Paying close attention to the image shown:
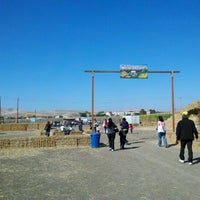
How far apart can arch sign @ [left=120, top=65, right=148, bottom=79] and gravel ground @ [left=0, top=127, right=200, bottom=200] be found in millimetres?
11960

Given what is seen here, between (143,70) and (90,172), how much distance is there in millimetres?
16229

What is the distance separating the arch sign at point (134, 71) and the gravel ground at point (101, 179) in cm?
1196

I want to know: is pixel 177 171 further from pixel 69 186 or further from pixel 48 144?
pixel 48 144

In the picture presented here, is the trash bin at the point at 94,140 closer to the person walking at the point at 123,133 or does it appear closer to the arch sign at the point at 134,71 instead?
the person walking at the point at 123,133

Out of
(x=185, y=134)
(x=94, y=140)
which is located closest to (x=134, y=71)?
(x=94, y=140)

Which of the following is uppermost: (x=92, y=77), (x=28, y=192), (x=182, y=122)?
(x=92, y=77)

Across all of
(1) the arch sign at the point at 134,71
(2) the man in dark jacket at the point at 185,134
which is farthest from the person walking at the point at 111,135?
(1) the arch sign at the point at 134,71

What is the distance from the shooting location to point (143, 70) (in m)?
27.1

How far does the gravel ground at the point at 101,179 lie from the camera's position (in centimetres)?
857

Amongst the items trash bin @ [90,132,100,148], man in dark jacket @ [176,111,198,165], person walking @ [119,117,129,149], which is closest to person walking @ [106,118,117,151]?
person walking @ [119,117,129,149]

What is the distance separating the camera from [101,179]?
10.7 meters

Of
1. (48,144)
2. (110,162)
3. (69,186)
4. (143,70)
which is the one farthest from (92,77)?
(69,186)

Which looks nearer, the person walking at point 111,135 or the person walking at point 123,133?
the person walking at point 111,135

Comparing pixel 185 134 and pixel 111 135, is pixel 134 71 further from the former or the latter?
pixel 185 134
